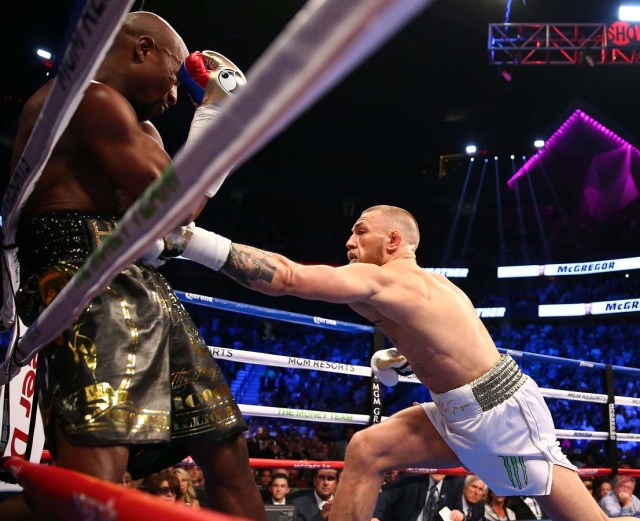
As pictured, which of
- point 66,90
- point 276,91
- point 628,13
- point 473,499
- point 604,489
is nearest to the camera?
point 276,91

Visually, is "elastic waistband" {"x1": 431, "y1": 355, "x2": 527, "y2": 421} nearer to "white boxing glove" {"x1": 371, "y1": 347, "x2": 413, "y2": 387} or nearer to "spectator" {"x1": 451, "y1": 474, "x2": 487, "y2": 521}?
"white boxing glove" {"x1": 371, "y1": 347, "x2": 413, "y2": 387}

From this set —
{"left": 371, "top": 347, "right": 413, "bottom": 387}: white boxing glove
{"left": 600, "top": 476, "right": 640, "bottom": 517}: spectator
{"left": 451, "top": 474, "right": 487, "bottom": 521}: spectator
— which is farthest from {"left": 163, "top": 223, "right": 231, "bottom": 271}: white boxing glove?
{"left": 600, "top": 476, "right": 640, "bottom": 517}: spectator

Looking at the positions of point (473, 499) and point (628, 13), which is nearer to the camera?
point (473, 499)

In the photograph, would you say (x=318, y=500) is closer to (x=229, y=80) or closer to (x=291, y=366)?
(x=291, y=366)

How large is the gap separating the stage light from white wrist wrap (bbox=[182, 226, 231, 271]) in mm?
10926

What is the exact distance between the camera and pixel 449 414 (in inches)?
89.5

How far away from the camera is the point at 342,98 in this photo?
15.6m

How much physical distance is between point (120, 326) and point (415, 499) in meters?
2.85

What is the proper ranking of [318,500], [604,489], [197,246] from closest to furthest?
[197,246], [318,500], [604,489]

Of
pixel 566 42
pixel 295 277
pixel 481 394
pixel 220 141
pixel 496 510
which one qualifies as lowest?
pixel 496 510

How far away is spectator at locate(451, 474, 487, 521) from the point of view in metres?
3.92

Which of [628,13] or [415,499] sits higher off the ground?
[628,13]

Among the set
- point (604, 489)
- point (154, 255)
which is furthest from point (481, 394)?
point (604, 489)

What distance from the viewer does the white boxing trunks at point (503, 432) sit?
2.19 m
